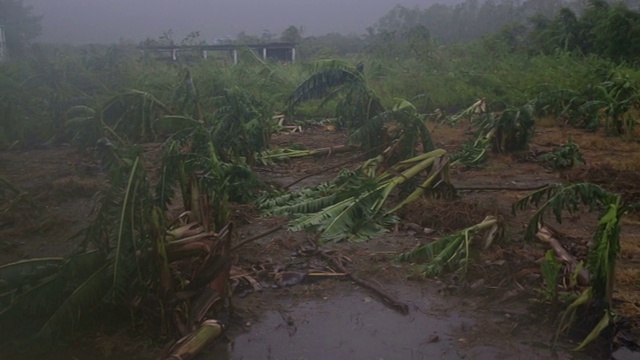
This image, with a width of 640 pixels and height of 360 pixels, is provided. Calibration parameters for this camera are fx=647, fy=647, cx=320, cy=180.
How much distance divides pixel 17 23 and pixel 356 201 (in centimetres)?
2099

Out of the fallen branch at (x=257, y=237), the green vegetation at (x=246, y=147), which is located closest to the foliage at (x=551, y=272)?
the green vegetation at (x=246, y=147)

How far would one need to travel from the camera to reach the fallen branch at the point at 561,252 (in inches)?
153

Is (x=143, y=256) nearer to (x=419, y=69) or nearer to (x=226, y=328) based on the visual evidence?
(x=226, y=328)

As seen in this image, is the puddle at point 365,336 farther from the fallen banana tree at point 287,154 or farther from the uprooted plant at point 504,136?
the fallen banana tree at point 287,154

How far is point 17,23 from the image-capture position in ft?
74.1

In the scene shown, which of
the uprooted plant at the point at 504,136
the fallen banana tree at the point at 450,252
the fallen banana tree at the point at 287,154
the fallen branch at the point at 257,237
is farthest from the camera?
the fallen banana tree at the point at 287,154

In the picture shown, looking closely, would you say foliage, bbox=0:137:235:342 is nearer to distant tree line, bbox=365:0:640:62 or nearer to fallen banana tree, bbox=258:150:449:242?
fallen banana tree, bbox=258:150:449:242

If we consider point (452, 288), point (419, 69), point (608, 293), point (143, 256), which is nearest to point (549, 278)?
point (608, 293)

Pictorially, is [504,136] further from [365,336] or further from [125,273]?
[125,273]

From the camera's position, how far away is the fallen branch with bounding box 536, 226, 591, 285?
3889mm

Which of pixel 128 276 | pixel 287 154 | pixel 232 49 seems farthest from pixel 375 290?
pixel 232 49

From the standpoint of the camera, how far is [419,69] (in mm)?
17250

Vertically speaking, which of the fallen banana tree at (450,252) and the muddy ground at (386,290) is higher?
the fallen banana tree at (450,252)

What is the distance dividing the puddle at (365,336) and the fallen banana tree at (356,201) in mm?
1162
